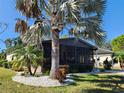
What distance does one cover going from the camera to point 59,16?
1948 centimetres

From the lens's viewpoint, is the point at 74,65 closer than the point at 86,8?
No

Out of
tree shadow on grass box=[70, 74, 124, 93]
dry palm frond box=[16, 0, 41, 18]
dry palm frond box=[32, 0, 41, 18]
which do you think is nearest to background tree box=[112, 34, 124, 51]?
tree shadow on grass box=[70, 74, 124, 93]

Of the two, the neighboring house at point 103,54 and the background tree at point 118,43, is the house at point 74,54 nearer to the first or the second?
the neighboring house at point 103,54

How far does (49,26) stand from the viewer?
20.8m

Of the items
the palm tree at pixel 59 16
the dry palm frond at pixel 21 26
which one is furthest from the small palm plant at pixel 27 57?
the palm tree at pixel 59 16

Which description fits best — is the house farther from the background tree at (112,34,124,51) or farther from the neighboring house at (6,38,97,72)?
the background tree at (112,34,124,51)

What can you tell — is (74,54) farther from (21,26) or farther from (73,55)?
(21,26)

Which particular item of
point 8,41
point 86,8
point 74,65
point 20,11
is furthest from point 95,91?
point 8,41

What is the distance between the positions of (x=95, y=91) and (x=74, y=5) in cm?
569

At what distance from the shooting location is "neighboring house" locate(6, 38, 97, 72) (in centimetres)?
3089

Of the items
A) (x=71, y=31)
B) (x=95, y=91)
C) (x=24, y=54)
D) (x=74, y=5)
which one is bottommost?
(x=95, y=91)

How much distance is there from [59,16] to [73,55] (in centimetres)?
1480

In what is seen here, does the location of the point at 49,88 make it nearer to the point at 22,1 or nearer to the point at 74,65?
A: the point at 22,1

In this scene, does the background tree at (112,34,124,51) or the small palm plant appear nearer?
the small palm plant
